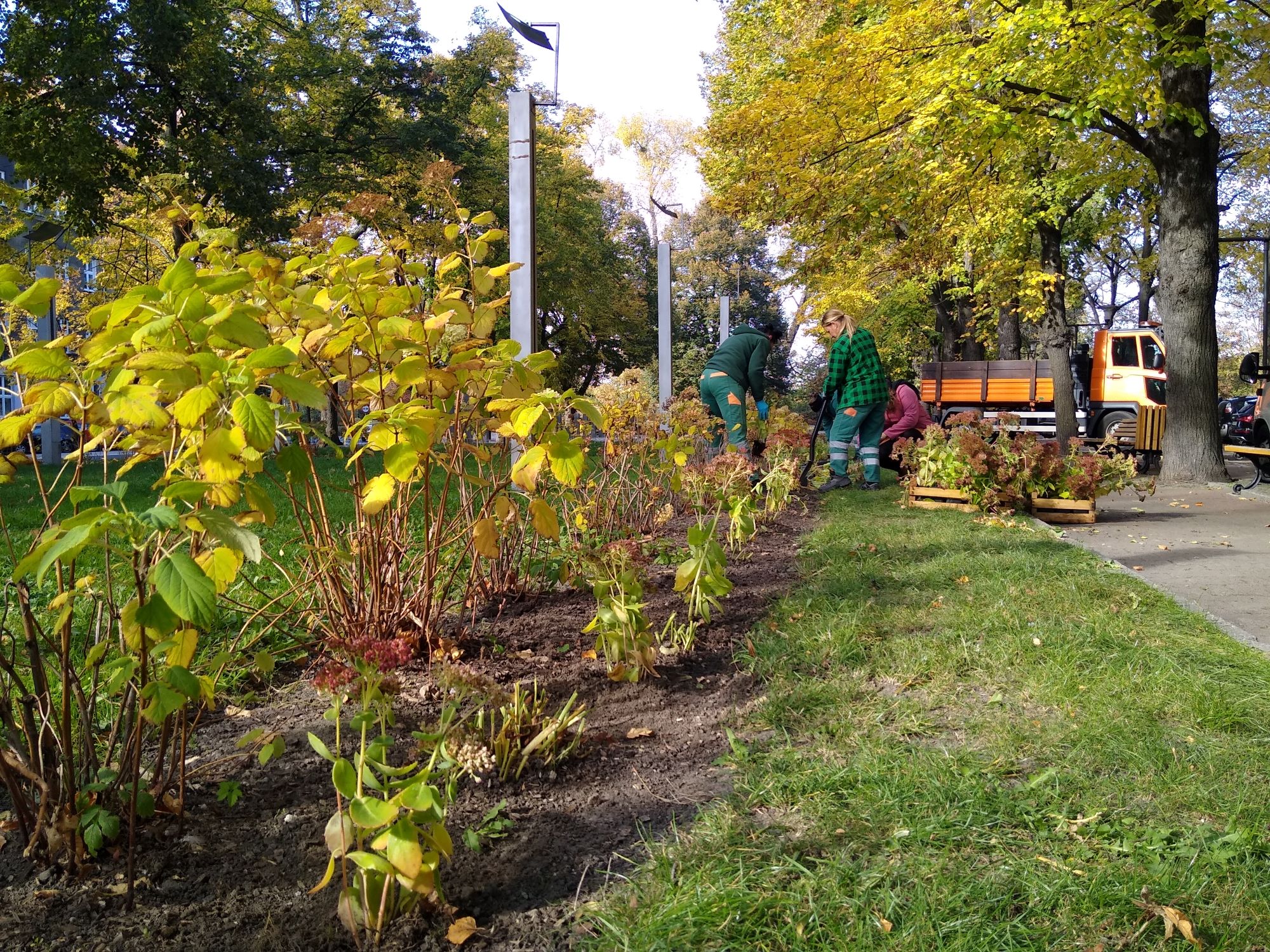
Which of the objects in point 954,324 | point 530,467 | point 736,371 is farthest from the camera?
point 954,324

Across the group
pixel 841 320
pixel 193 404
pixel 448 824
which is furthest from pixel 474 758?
pixel 841 320

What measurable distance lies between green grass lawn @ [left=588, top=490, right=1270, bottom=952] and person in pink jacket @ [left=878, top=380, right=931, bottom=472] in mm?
8613

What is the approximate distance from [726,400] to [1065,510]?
3551 millimetres

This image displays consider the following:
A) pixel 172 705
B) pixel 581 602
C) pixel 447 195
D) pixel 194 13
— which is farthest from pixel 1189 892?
pixel 194 13

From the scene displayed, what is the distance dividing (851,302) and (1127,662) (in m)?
22.7

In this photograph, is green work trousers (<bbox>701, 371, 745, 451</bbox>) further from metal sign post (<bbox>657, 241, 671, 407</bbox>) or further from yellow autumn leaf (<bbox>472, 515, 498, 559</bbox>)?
yellow autumn leaf (<bbox>472, 515, 498, 559</bbox>)

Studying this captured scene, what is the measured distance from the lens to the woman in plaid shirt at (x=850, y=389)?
1038 centimetres

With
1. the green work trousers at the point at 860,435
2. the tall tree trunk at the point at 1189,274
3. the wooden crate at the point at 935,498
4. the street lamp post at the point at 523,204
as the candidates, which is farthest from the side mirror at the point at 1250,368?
the street lamp post at the point at 523,204

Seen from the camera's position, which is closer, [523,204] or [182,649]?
[182,649]

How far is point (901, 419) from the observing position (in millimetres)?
12867

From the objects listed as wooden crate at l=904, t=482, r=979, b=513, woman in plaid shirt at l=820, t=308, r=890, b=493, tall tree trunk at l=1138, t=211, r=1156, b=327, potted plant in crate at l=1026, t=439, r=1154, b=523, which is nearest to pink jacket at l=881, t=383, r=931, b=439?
woman in plaid shirt at l=820, t=308, r=890, b=493

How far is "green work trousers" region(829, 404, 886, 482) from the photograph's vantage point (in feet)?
34.0

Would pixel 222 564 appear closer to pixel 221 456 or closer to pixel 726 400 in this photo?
pixel 221 456

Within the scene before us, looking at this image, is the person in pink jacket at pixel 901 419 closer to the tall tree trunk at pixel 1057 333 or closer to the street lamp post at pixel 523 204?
the tall tree trunk at pixel 1057 333
